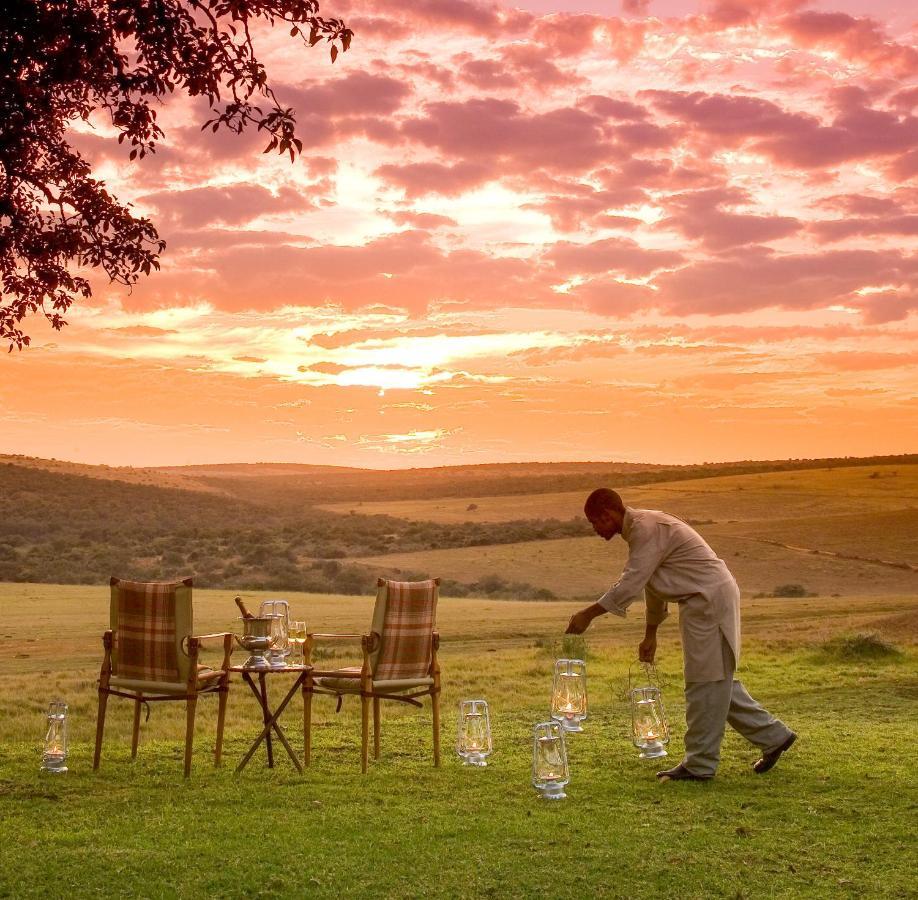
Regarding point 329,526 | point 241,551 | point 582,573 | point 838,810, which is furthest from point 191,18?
point 329,526

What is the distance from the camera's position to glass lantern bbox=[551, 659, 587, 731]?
10.5m

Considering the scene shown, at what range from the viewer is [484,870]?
691 cm

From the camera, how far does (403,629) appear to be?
9992mm

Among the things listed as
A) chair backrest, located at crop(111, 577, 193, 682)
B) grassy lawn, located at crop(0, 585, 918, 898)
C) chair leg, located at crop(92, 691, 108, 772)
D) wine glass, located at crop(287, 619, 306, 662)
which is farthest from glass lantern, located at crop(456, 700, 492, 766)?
chair leg, located at crop(92, 691, 108, 772)

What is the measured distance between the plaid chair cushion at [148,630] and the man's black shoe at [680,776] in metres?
3.64

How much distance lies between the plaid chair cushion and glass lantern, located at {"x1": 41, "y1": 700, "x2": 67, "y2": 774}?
1.80 ft

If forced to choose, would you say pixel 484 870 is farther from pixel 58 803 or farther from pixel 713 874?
pixel 58 803

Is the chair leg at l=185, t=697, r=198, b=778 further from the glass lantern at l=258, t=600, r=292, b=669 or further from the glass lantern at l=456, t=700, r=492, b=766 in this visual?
the glass lantern at l=456, t=700, r=492, b=766

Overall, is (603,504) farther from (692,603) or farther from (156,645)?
(156,645)

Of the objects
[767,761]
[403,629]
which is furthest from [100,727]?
[767,761]

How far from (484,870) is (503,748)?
3.91m

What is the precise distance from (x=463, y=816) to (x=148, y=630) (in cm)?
297

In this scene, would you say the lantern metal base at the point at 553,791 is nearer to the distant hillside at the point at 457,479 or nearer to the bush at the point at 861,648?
the bush at the point at 861,648

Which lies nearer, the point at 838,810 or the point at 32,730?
the point at 838,810
